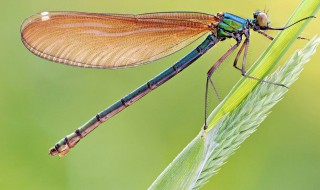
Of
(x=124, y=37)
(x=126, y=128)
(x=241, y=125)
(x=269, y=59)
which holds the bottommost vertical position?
(x=241, y=125)

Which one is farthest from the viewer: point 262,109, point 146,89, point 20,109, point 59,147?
point 20,109

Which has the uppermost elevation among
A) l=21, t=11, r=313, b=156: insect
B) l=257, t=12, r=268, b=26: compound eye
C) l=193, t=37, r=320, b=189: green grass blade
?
l=21, t=11, r=313, b=156: insect

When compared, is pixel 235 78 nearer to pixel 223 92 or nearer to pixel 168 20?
pixel 223 92

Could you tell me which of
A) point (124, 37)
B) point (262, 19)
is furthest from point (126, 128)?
point (262, 19)

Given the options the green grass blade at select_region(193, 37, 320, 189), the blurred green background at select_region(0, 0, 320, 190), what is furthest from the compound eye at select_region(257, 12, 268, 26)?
the green grass blade at select_region(193, 37, 320, 189)

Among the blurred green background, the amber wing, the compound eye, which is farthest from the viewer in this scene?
the blurred green background

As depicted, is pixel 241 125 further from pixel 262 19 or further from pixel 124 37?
pixel 124 37

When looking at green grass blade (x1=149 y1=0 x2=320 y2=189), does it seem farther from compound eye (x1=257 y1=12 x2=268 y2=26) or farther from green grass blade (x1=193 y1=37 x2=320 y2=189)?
compound eye (x1=257 y1=12 x2=268 y2=26)

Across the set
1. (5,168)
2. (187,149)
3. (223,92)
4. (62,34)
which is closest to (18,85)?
(5,168)
